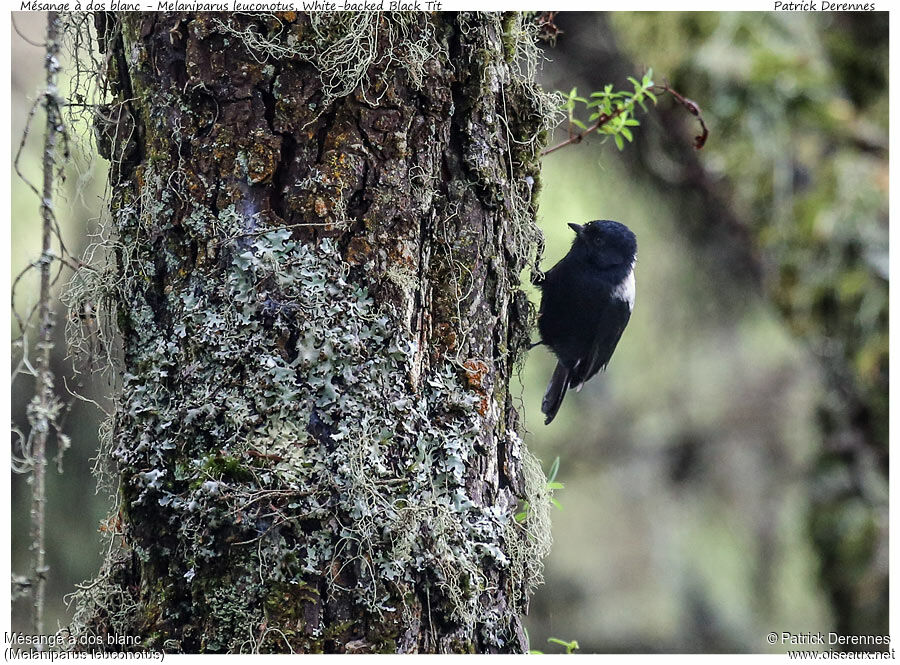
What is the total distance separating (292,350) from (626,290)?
2.25m

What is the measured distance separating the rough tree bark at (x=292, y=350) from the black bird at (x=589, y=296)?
1.62 metres

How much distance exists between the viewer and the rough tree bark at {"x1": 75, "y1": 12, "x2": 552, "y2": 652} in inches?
69.1

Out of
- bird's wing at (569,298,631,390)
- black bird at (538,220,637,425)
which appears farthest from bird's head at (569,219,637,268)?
bird's wing at (569,298,631,390)

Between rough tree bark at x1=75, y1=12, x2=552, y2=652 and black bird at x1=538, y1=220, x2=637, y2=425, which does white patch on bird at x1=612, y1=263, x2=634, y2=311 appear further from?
rough tree bark at x1=75, y1=12, x2=552, y2=652

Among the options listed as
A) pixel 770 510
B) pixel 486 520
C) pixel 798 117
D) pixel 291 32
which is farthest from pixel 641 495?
pixel 291 32

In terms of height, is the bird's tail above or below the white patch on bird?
below

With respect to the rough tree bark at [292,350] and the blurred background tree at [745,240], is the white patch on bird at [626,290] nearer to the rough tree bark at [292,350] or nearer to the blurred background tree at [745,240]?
the blurred background tree at [745,240]

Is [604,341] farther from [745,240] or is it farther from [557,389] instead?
[745,240]

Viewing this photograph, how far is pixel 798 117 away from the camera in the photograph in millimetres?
4277

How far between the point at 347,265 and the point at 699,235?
365 cm

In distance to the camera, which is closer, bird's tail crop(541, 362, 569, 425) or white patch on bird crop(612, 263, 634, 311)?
white patch on bird crop(612, 263, 634, 311)

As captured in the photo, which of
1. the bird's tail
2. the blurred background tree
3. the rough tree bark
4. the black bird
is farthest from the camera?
the blurred background tree

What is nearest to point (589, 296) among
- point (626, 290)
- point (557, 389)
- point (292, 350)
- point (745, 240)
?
point (626, 290)

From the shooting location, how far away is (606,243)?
3625 millimetres
